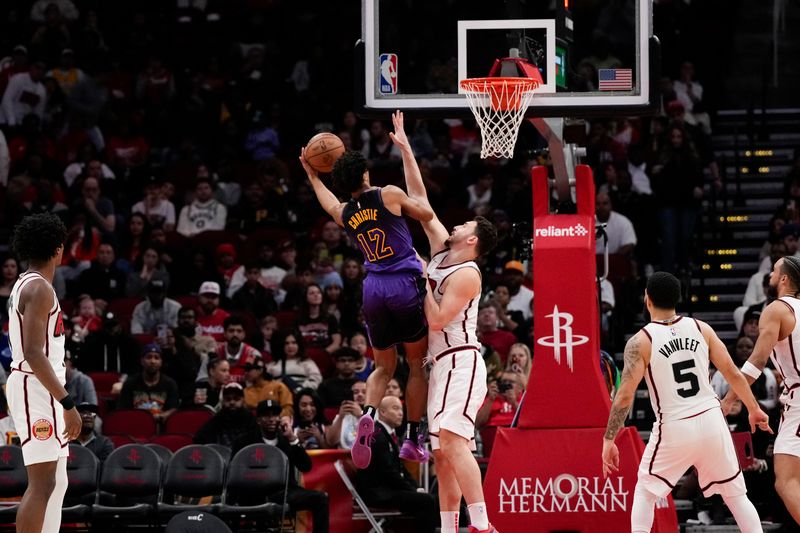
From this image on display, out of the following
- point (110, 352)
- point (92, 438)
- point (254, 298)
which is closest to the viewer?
point (92, 438)

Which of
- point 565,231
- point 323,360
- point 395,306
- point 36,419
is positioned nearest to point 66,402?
point 36,419

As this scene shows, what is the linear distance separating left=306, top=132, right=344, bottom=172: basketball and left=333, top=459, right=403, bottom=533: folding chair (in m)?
3.68

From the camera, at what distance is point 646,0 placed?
10.2m

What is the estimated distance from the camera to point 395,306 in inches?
370

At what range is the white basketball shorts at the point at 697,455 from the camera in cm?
879

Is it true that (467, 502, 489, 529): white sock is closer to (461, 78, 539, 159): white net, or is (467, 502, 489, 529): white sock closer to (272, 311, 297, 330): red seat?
(461, 78, 539, 159): white net

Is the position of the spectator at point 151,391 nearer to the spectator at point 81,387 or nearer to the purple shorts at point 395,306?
the spectator at point 81,387

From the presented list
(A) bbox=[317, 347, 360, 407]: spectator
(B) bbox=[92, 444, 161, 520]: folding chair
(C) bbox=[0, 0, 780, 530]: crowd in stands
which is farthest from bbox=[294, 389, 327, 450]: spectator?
(B) bbox=[92, 444, 161, 520]: folding chair

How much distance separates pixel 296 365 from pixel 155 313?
2.30m

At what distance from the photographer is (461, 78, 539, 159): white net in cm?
1019

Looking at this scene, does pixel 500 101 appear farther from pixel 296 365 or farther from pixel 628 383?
pixel 296 365

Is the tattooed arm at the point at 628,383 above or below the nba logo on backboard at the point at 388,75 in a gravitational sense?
below

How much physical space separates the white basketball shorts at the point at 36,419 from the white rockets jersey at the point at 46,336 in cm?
10

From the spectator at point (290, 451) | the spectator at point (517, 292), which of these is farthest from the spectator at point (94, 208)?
the spectator at point (517, 292)
